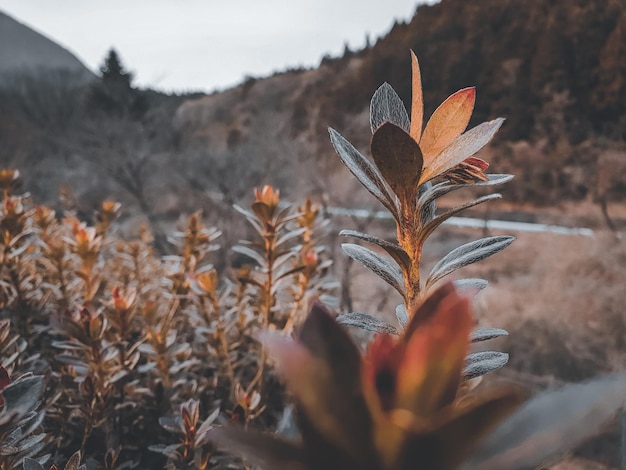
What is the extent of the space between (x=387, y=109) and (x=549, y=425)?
0.84 ft

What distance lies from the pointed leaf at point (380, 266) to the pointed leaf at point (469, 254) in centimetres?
3

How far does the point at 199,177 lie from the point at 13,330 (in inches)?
356

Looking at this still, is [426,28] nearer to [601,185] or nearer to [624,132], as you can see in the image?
[624,132]

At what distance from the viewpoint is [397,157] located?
31 cm

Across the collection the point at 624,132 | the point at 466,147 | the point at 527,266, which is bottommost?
the point at 527,266

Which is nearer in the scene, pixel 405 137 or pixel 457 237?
pixel 405 137

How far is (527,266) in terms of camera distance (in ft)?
22.0

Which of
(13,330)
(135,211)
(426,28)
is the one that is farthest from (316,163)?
(426,28)

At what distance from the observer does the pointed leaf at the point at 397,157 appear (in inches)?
11.3

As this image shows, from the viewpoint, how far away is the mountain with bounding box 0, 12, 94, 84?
19.7m

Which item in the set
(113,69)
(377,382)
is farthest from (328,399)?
(113,69)

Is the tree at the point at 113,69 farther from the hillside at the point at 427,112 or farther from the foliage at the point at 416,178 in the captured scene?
the foliage at the point at 416,178

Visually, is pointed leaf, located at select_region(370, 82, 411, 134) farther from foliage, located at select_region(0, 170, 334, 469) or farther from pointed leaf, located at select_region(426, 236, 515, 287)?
foliage, located at select_region(0, 170, 334, 469)

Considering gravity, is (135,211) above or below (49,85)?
below
